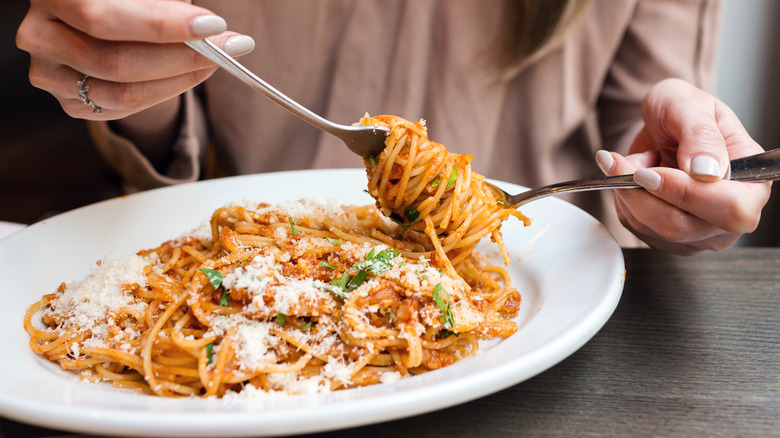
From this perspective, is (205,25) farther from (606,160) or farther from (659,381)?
(659,381)

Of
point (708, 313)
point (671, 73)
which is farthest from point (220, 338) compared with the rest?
point (671, 73)

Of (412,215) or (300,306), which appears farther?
(412,215)

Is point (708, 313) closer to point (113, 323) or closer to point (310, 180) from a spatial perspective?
point (310, 180)

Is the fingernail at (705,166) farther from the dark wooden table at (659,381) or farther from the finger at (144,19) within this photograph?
the finger at (144,19)

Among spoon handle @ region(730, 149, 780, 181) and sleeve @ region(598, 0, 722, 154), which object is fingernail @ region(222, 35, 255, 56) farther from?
sleeve @ region(598, 0, 722, 154)

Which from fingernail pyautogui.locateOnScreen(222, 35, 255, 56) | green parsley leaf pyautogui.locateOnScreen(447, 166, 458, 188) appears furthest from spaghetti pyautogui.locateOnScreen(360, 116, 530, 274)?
fingernail pyautogui.locateOnScreen(222, 35, 255, 56)

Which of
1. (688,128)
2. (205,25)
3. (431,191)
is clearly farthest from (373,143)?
(688,128)
